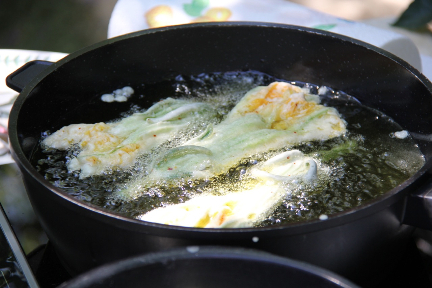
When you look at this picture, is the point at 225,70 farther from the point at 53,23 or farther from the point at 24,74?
the point at 53,23

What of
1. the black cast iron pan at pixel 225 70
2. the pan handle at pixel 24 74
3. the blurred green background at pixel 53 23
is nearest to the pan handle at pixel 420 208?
the black cast iron pan at pixel 225 70

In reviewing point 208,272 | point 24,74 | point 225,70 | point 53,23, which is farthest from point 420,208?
point 53,23

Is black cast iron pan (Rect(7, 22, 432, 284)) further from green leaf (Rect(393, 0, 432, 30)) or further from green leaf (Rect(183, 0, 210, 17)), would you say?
green leaf (Rect(393, 0, 432, 30))

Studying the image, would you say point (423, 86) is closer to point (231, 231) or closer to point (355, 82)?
point (355, 82)

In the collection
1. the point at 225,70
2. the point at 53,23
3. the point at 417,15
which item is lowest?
the point at 53,23

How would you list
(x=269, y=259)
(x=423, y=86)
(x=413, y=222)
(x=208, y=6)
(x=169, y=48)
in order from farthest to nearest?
(x=208, y=6)
(x=169, y=48)
(x=423, y=86)
(x=413, y=222)
(x=269, y=259)

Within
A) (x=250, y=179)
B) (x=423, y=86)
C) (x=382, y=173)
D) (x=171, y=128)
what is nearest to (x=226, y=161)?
(x=250, y=179)

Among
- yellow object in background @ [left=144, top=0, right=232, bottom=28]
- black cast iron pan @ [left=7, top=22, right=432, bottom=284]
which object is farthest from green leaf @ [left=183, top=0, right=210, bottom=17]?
black cast iron pan @ [left=7, top=22, right=432, bottom=284]
